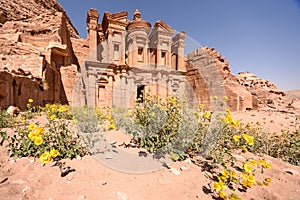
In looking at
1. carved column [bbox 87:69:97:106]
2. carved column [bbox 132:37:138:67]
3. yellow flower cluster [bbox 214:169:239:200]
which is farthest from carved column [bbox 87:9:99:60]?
yellow flower cluster [bbox 214:169:239:200]

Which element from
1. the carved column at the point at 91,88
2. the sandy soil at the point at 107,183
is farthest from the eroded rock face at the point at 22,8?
the sandy soil at the point at 107,183

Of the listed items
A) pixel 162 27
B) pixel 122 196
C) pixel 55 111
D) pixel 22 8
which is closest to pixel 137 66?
pixel 162 27

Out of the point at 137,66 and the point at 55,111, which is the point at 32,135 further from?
the point at 137,66

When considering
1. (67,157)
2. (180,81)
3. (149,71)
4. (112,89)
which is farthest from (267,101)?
(67,157)

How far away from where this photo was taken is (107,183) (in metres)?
1.64

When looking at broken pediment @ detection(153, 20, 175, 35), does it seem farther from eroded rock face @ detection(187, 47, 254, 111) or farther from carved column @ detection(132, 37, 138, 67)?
eroded rock face @ detection(187, 47, 254, 111)

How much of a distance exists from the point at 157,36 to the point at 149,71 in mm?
5871

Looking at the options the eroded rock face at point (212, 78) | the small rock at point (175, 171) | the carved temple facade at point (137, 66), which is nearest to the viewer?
the small rock at point (175, 171)

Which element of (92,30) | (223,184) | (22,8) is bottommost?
(223,184)

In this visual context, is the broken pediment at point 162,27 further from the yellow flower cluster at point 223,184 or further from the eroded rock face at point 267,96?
the yellow flower cluster at point 223,184

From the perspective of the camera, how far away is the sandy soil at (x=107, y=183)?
1480 millimetres

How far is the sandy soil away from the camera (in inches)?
58.3

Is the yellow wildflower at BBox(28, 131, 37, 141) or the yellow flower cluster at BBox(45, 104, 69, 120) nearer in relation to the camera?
the yellow wildflower at BBox(28, 131, 37, 141)

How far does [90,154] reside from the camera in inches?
88.9
